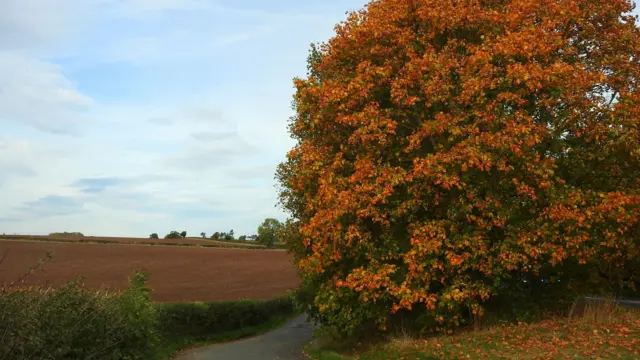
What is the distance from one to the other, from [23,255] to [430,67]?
2093 inches

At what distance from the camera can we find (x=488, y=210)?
17312 mm

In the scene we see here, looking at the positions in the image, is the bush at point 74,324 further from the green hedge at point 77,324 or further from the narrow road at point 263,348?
the narrow road at point 263,348

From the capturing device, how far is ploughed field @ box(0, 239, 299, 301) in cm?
4875

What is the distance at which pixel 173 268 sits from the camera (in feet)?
202

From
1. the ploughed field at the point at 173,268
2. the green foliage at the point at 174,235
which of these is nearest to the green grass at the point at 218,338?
the ploughed field at the point at 173,268

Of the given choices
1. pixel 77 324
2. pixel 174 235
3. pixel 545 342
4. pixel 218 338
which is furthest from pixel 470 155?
pixel 174 235

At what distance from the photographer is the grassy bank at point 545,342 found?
14250 millimetres


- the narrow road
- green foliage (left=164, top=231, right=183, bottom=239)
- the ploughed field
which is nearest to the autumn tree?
the narrow road

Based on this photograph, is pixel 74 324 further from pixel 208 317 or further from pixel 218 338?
pixel 218 338

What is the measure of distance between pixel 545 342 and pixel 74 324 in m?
12.2

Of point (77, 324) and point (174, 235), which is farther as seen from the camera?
point (174, 235)

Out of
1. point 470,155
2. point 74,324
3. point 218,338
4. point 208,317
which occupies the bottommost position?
point 218,338

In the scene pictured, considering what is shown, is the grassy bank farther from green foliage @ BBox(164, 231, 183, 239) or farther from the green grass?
green foliage @ BBox(164, 231, 183, 239)

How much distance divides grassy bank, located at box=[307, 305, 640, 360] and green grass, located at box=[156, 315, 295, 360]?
1251 centimetres
